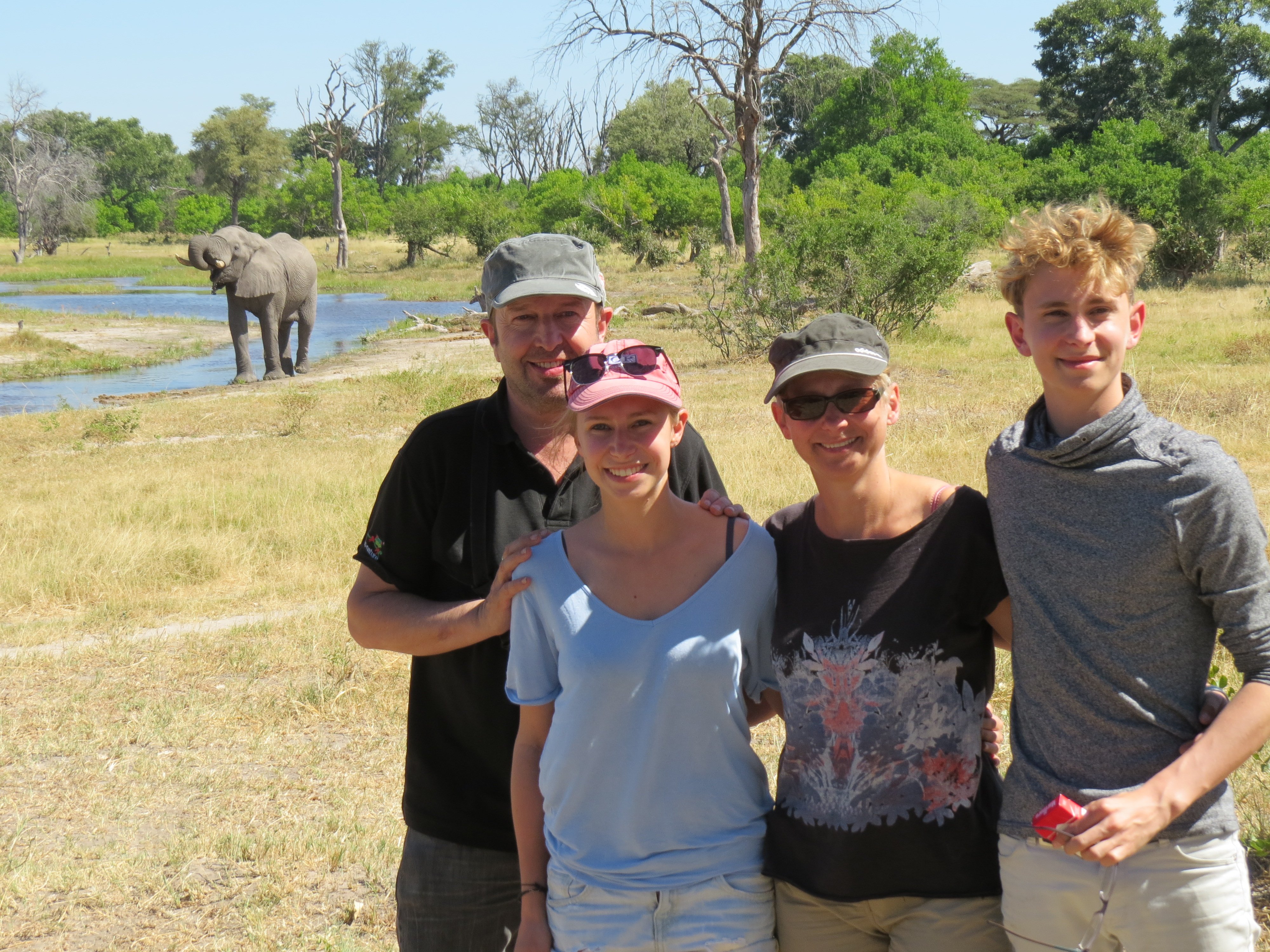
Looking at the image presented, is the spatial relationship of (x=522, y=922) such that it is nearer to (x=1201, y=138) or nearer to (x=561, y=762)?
(x=561, y=762)

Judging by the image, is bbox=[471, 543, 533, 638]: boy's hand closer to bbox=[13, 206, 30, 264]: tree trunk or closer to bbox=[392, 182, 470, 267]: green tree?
bbox=[392, 182, 470, 267]: green tree

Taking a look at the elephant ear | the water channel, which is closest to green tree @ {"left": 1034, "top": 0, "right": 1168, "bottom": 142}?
the water channel

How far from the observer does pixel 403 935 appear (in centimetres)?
259

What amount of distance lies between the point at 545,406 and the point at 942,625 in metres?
0.98

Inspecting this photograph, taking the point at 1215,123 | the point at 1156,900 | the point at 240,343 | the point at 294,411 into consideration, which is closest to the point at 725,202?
the point at 240,343

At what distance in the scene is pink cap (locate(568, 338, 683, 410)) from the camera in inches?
85.0

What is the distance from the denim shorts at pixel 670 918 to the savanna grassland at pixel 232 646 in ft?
6.40

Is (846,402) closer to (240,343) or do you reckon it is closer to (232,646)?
(232,646)

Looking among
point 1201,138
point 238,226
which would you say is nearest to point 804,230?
point 238,226

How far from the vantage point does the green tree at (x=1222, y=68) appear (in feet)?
134

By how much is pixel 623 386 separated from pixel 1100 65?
52695 millimetres

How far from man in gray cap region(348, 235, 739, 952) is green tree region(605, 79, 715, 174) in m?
60.2

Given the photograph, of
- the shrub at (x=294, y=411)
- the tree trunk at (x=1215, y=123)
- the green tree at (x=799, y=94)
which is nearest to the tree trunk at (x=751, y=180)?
the green tree at (x=799, y=94)

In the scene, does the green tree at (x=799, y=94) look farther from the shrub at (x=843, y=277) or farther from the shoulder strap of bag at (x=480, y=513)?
the shoulder strap of bag at (x=480, y=513)
